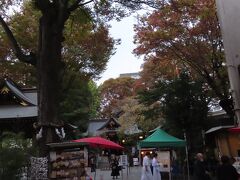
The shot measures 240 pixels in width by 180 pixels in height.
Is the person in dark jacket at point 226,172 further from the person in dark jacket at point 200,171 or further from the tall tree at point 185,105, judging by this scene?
the tall tree at point 185,105

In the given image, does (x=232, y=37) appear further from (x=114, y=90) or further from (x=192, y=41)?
(x=114, y=90)

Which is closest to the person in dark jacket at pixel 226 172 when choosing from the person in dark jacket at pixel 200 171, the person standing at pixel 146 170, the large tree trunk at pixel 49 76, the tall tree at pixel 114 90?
the person in dark jacket at pixel 200 171

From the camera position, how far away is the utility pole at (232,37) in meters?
14.4

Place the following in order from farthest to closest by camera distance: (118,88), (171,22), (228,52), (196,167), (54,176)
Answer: (118,88) → (171,22) → (228,52) → (196,167) → (54,176)

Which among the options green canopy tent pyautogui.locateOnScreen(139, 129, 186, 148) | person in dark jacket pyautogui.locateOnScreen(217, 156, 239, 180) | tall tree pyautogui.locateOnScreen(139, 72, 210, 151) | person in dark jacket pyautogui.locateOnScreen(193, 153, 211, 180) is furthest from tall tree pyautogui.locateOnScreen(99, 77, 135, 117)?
person in dark jacket pyautogui.locateOnScreen(217, 156, 239, 180)

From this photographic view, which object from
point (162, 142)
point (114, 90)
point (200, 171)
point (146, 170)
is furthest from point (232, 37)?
point (114, 90)

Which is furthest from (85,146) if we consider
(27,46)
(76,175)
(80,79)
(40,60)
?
(80,79)

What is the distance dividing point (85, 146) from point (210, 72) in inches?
578

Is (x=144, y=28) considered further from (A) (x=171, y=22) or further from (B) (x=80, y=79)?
(B) (x=80, y=79)

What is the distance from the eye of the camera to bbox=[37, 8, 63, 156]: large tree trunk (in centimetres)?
1347

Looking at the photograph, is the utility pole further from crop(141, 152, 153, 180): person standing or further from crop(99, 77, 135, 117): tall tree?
crop(99, 77, 135, 117): tall tree

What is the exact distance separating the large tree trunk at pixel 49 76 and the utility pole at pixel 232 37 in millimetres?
5749

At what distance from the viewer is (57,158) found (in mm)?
11969

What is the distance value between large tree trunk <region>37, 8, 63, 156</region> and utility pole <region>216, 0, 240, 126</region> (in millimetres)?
5749
